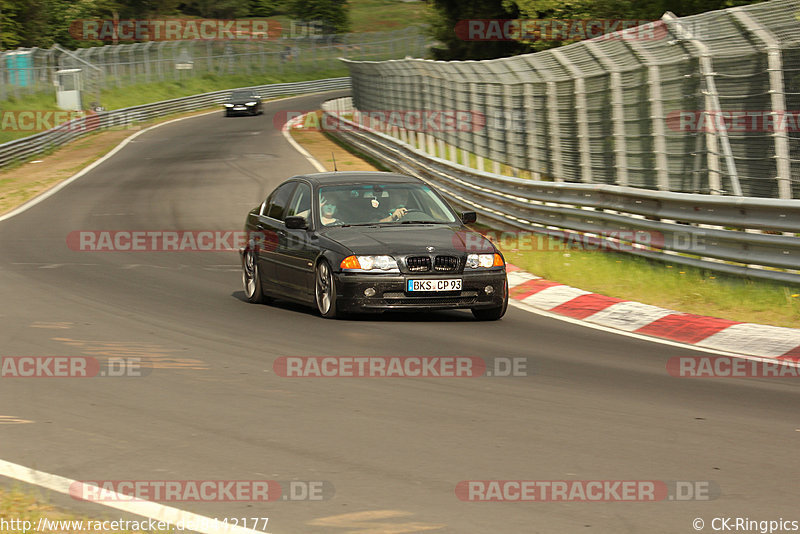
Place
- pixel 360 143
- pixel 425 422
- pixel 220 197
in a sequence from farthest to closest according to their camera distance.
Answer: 1. pixel 360 143
2. pixel 220 197
3. pixel 425 422

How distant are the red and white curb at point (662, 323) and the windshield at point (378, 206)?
61.2 inches

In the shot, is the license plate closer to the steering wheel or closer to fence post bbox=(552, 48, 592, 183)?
the steering wheel

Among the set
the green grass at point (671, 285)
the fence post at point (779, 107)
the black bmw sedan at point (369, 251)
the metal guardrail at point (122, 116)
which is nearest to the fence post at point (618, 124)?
the green grass at point (671, 285)

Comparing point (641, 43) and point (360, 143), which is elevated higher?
point (641, 43)

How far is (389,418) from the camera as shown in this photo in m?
6.93

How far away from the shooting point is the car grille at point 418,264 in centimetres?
1102

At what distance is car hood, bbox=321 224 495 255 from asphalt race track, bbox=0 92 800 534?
69 cm

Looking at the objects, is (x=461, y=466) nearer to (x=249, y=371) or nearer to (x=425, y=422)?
(x=425, y=422)

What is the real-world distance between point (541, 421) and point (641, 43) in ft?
30.0

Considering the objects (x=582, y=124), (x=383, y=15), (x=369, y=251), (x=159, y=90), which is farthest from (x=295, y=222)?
(x=383, y=15)

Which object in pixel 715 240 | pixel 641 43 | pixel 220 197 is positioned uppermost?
pixel 641 43

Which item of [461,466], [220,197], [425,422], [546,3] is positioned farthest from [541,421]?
[546,3]

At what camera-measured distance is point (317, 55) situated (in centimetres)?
9169

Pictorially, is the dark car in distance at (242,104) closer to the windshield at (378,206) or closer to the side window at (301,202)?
the side window at (301,202)
